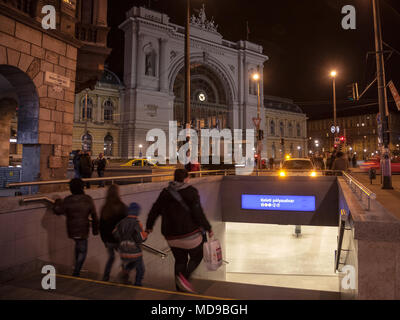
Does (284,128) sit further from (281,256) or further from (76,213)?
(76,213)

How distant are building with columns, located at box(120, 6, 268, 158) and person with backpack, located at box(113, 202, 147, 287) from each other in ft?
121

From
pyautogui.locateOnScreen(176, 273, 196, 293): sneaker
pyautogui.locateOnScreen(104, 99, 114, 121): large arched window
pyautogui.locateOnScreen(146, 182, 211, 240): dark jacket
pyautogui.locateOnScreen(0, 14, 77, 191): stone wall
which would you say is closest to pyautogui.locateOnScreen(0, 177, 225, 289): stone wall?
pyautogui.locateOnScreen(146, 182, 211, 240): dark jacket

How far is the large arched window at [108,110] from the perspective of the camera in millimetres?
51250

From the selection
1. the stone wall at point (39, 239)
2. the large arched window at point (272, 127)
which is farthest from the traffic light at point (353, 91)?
the large arched window at point (272, 127)

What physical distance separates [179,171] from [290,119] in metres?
83.0

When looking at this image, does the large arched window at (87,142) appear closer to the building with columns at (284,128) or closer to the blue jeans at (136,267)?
the building with columns at (284,128)

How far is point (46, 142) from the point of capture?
9.58 m

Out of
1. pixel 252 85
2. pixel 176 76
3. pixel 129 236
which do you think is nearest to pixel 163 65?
pixel 176 76

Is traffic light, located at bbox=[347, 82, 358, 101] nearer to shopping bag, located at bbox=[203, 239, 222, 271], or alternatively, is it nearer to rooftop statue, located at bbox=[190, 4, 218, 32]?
shopping bag, located at bbox=[203, 239, 222, 271]

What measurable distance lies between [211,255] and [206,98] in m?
59.9

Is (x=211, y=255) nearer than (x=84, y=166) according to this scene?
Yes

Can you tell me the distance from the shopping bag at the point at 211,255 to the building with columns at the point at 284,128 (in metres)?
73.1

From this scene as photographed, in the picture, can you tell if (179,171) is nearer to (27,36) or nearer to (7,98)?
(27,36)

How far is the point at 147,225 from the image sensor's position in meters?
4.72
